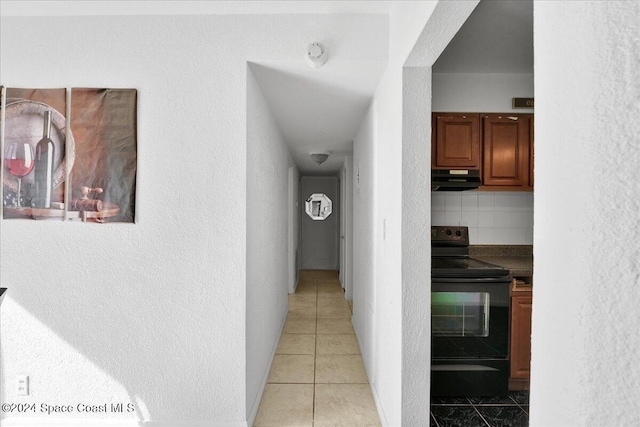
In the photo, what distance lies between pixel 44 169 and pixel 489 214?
332 cm

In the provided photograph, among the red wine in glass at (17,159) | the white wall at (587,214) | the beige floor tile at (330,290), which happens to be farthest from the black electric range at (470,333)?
the beige floor tile at (330,290)

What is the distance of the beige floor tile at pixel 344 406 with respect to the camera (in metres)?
2.14

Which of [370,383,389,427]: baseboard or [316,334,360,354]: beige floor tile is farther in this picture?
[316,334,360,354]: beige floor tile

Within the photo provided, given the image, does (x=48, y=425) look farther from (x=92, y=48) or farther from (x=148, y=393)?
(x=92, y=48)

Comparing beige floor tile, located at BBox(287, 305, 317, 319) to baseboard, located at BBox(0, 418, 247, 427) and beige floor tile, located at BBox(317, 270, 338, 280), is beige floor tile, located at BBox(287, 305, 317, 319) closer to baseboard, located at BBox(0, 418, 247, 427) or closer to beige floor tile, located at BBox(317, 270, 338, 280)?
beige floor tile, located at BBox(317, 270, 338, 280)

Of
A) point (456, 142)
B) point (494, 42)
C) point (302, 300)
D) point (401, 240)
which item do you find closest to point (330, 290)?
point (302, 300)

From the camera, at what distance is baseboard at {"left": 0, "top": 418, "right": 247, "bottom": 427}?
1.93 m

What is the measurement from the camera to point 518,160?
107 inches

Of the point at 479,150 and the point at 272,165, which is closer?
the point at 479,150

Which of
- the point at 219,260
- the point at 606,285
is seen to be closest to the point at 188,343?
the point at 219,260

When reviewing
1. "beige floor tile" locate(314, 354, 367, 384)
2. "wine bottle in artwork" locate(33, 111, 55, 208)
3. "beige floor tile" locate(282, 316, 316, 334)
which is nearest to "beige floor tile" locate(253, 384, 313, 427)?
"beige floor tile" locate(314, 354, 367, 384)

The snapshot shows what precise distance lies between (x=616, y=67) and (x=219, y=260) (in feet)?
6.09

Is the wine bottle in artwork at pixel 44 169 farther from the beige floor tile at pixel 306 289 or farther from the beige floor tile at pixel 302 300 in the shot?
the beige floor tile at pixel 306 289

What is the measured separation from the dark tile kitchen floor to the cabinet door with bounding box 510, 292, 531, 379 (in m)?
0.19
